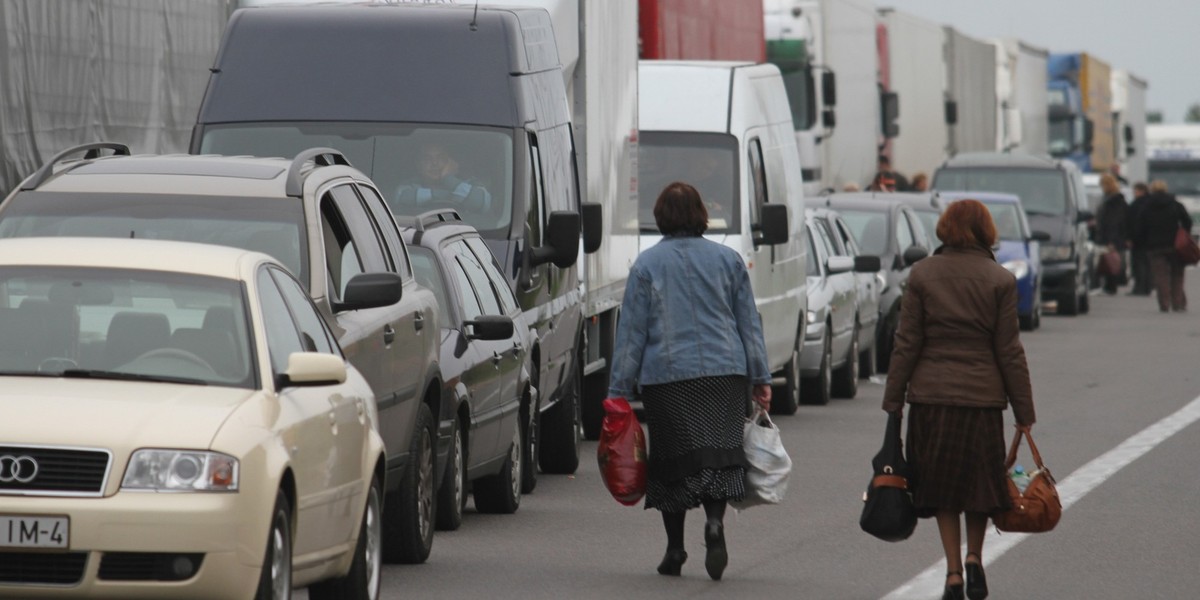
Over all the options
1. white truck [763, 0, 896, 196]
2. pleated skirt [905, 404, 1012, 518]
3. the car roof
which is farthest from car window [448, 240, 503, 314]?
white truck [763, 0, 896, 196]

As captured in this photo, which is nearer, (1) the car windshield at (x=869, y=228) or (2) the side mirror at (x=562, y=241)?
(2) the side mirror at (x=562, y=241)

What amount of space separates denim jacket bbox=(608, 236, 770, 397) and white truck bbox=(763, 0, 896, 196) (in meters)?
18.9

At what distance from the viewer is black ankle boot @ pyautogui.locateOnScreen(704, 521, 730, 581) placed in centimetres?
1020

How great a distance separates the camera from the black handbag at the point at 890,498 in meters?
9.66

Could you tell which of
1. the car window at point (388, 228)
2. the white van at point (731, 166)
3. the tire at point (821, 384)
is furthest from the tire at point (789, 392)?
the car window at point (388, 228)

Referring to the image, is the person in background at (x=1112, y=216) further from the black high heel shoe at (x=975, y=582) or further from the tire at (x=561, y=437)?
the black high heel shoe at (x=975, y=582)

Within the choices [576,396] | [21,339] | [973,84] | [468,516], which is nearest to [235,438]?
[21,339]

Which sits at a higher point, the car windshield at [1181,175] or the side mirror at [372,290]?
the side mirror at [372,290]

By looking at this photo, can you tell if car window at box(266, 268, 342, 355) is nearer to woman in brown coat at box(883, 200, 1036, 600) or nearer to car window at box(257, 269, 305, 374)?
car window at box(257, 269, 305, 374)

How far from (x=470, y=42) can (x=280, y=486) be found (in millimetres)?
7231

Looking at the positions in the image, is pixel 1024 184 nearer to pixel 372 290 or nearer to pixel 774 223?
pixel 774 223

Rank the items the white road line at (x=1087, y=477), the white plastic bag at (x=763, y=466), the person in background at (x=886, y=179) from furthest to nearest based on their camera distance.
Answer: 1. the person in background at (x=886, y=179)
2. the white plastic bag at (x=763, y=466)
3. the white road line at (x=1087, y=477)

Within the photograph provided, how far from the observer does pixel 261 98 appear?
Answer: 47.0 ft

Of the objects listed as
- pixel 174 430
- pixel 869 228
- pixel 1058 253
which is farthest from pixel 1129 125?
pixel 174 430
